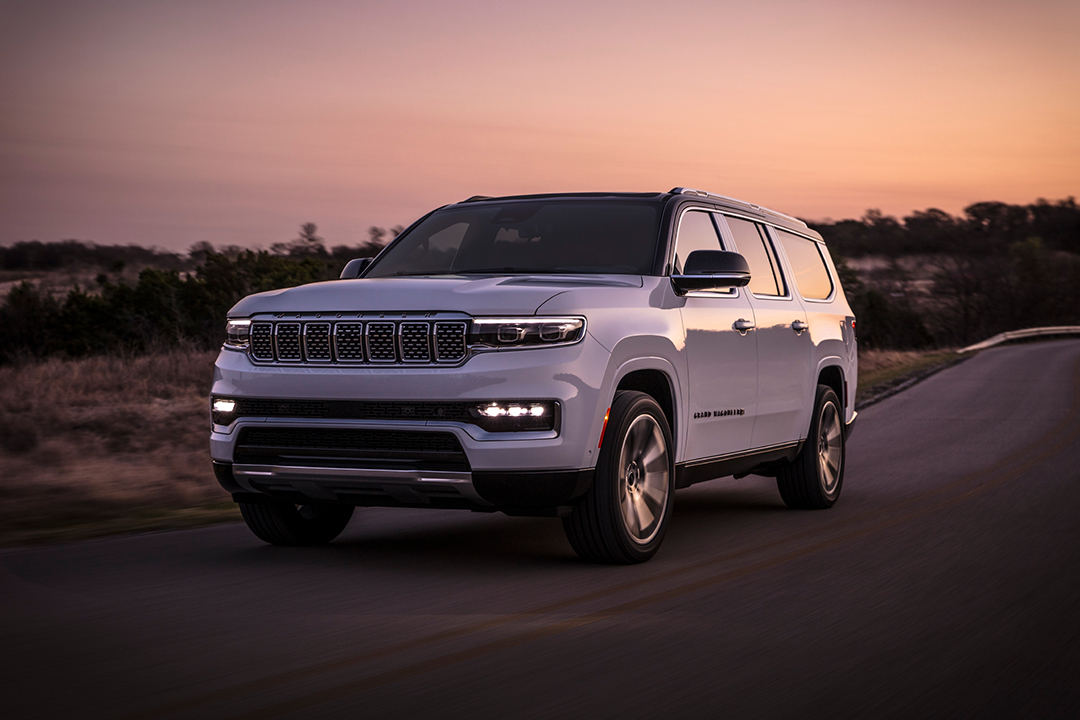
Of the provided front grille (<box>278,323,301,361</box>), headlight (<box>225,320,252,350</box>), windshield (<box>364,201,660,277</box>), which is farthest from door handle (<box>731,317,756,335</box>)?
headlight (<box>225,320,252,350</box>)

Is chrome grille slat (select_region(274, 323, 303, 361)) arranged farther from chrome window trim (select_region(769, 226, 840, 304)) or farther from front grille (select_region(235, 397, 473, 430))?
chrome window trim (select_region(769, 226, 840, 304))

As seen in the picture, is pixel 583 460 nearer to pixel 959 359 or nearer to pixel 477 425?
pixel 477 425

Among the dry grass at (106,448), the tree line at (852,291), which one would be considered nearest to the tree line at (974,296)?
the tree line at (852,291)

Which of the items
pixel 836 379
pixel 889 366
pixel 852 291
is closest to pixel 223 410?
pixel 836 379

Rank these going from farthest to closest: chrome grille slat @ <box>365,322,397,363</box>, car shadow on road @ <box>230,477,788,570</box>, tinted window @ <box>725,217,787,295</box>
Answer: tinted window @ <box>725,217,787,295</box> < car shadow on road @ <box>230,477,788,570</box> < chrome grille slat @ <box>365,322,397,363</box>

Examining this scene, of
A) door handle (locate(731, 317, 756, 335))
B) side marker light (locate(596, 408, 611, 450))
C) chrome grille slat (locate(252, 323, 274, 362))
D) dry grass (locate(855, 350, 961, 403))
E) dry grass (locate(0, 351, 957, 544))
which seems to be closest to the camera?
side marker light (locate(596, 408, 611, 450))

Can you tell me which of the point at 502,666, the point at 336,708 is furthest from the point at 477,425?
the point at 336,708

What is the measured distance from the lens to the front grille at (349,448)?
5.75 m

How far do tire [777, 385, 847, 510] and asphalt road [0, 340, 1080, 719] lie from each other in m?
0.26

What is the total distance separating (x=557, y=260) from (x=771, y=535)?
7.42 ft

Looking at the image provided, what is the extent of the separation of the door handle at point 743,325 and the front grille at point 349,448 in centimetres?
247

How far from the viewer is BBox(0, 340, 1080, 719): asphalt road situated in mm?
3959

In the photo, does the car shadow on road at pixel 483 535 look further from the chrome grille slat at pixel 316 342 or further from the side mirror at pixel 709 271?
the side mirror at pixel 709 271

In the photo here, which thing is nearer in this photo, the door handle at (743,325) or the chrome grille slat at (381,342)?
the chrome grille slat at (381,342)
